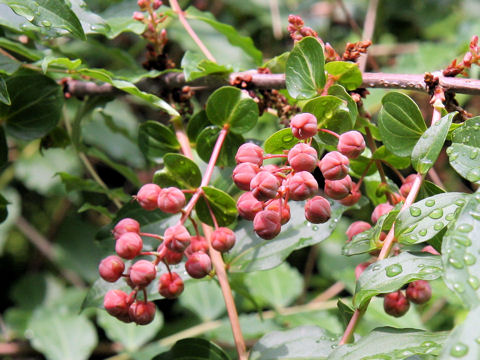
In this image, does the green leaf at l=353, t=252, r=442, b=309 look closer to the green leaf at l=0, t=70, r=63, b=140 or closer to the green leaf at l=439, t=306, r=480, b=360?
the green leaf at l=439, t=306, r=480, b=360

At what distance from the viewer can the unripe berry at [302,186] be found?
667mm

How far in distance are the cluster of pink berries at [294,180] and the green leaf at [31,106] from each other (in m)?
0.42

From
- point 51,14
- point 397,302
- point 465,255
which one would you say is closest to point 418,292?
point 397,302

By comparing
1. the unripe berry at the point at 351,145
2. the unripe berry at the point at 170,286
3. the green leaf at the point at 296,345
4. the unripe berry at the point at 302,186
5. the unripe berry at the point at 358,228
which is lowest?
the green leaf at the point at 296,345

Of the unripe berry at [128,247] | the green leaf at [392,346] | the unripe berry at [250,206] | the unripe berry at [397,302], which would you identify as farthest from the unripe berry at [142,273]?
the unripe berry at [397,302]

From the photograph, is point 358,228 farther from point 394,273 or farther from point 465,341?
point 465,341

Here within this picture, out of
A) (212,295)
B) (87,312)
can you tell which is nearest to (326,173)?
(212,295)

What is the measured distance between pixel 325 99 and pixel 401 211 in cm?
19

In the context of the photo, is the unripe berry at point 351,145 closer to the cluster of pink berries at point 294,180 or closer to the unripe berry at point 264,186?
the cluster of pink berries at point 294,180

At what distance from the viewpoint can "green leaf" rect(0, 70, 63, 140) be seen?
97 cm

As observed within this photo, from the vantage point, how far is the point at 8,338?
162 cm

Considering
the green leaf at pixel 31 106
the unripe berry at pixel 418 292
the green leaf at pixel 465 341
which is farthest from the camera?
the green leaf at pixel 31 106

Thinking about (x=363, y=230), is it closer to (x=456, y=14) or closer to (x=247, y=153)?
(x=247, y=153)

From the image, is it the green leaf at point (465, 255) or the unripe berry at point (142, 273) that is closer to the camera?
the green leaf at point (465, 255)
